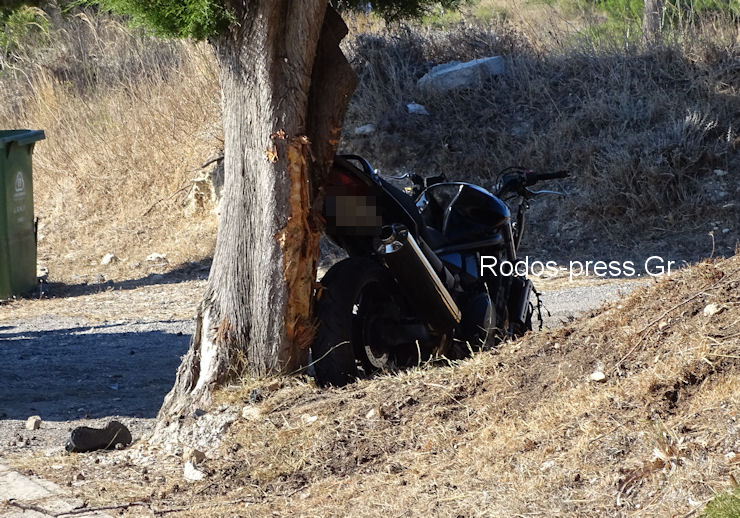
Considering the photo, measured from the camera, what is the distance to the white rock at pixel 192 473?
4.43m

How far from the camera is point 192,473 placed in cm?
447

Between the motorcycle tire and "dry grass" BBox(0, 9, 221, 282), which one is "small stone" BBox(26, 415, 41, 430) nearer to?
the motorcycle tire

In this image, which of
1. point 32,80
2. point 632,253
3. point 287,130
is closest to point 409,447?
point 287,130

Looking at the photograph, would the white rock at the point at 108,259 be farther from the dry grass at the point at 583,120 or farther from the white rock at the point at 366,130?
the white rock at the point at 366,130

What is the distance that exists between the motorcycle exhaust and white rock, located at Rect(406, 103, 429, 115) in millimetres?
8551

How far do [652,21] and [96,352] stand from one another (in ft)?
34.7

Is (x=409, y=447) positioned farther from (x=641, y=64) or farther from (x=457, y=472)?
(x=641, y=64)

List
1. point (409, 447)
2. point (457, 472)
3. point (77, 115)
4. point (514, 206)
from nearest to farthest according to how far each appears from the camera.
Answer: point (457, 472)
point (409, 447)
point (514, 206)
point (77, 115)

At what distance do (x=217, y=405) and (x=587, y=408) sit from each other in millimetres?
1927

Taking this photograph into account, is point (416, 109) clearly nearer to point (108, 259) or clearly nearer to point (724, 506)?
point (108, 259)

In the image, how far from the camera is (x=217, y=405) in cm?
499

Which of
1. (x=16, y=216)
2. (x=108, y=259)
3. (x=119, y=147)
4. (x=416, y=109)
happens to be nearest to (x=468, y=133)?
(x=416, y=109)

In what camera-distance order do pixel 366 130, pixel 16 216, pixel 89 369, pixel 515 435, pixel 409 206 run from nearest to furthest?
pixel 515 435 < pixel 409 206 < pixel 89 369 < pixel 16 216 < pixel 366 130

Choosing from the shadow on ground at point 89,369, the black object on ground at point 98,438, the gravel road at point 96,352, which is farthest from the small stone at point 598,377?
the shadow on ground at point 89,369
